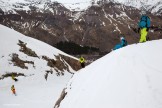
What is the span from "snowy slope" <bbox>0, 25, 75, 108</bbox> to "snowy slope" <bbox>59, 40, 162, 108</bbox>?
11751mm

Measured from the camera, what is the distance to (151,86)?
7.10 meters

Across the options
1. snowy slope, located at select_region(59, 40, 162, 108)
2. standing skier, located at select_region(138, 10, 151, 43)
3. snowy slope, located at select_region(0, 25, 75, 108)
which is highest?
standing skier, located at select_region(138, 10, 151, 43)

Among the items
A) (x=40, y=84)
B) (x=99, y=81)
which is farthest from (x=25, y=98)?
(x=99, y=81)

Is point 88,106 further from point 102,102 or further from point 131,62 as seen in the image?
point 131,62

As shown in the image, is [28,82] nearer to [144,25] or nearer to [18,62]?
[18,62]

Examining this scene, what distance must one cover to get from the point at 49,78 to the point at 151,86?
93.1 feet

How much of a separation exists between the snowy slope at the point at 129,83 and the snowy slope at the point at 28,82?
11.8m

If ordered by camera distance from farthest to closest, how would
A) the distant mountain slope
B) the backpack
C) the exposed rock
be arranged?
1. the exposed rock
2. the distant mountain slope
3. the backpack

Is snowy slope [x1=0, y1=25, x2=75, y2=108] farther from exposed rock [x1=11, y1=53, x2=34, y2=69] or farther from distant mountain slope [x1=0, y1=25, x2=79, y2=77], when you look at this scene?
Answer: exposed rock [x1=11, y1=53, x2=34, y2=69]

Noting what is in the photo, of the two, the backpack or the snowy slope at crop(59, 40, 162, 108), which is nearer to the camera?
the snowy slope at crop(59, 40, 162, 108)

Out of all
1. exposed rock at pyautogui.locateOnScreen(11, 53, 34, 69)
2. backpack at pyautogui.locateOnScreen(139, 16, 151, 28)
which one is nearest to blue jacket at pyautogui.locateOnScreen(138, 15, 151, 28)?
backpack at pyautogui.locateOnScreen(139, 16, 151, 28)

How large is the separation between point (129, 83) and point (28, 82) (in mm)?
25181

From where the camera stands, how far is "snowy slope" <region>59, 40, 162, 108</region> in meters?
6.87

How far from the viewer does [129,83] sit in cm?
760
